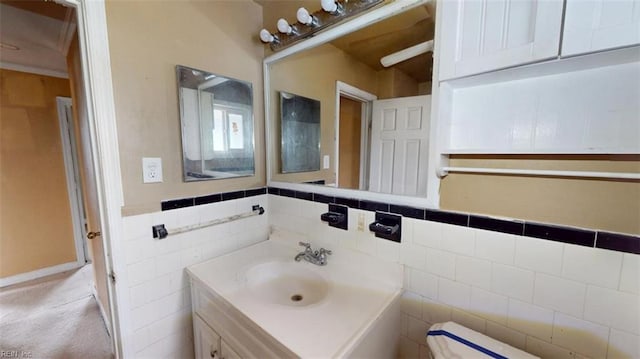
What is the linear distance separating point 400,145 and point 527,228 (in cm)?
59

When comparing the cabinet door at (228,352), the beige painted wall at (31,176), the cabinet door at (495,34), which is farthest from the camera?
the beige painted wall at (31,176)

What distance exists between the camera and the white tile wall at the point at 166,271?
3.92 ft

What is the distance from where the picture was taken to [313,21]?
1307 mm

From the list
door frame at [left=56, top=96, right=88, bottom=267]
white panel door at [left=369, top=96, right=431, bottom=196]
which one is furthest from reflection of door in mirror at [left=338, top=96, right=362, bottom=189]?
door frame at [left=56, top=96, right=88, bottom=267]

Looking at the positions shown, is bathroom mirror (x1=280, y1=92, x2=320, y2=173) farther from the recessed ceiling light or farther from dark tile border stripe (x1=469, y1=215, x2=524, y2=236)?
the recessed ceiling light

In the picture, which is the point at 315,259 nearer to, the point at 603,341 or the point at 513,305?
the point at 513,305

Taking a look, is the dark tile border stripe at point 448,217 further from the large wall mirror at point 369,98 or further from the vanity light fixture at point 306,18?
the vanity light fixture at point 306,18

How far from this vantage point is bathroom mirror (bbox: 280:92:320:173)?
64.9 inches

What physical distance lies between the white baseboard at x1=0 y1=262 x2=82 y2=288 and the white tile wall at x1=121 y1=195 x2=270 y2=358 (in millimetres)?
2572

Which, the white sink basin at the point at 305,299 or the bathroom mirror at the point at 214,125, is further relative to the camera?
the bathroom mirror at the point at 214,125

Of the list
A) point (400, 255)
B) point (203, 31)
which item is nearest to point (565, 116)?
point (400, 255)

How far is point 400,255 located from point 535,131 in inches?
26.3

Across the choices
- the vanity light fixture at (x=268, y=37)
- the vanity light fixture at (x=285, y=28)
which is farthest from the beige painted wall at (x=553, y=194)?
the vanity light fixture at (x=268, y=37)

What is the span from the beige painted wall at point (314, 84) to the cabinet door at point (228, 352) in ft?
3.10
